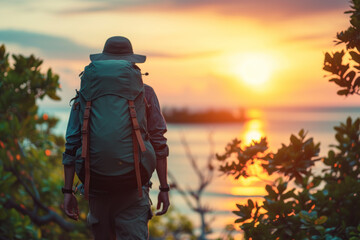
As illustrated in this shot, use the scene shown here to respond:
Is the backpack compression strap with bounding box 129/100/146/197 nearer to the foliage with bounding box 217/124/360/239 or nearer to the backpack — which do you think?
the backpack

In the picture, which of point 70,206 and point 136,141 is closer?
point 136,141

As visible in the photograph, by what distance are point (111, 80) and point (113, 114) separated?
222 mm

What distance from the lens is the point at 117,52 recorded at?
3.61m

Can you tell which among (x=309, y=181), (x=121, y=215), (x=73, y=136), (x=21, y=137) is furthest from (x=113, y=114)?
(x=21, y=137)

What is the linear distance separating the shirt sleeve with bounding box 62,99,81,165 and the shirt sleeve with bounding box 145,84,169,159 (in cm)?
49

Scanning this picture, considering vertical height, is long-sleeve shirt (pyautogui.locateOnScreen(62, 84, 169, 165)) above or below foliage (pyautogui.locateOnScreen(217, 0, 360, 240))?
above

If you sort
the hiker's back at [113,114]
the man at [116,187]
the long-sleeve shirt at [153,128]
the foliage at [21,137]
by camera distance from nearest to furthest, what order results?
the hiker's back at [113,114] → the man at [116,187] → the long-sleeve shirt at [153,128] → the foliage at [21,137]

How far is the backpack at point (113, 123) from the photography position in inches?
127

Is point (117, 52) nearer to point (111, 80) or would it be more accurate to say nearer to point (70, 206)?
point (111, 80)

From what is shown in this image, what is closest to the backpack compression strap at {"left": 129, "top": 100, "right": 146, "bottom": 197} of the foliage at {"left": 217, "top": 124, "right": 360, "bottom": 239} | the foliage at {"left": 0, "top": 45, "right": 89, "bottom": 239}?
the foliage at {"left": 217, "top": 124, "right": 360, "bottom": 239}

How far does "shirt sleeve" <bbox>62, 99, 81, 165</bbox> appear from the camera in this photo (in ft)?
11.5

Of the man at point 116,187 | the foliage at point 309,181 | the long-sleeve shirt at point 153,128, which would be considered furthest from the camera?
the foliage at point 309,181

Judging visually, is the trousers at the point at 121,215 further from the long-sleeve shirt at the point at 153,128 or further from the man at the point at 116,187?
the long-sleeve shirt at the point at 153,128

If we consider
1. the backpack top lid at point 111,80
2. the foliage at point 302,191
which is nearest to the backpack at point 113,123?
the backpack top lid at point 111,80
